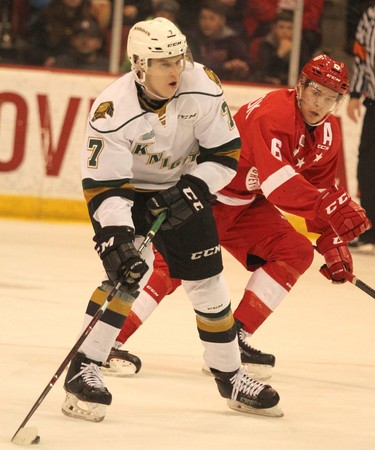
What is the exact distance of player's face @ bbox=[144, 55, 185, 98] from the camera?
11.7 ft

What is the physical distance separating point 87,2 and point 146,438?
198 inches

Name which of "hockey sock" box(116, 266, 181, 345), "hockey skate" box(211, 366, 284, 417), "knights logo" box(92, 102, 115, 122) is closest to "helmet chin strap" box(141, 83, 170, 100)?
"knights logo" box(92, 102, 115, 122)

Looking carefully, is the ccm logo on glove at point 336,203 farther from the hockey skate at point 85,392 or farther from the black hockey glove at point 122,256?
the hockey skate at point 85,392

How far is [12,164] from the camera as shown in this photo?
7.71m

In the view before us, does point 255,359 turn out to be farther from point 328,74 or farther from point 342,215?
point 328,74

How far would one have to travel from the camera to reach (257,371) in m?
4.36

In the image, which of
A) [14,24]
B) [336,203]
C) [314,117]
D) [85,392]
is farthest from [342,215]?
[14,24]

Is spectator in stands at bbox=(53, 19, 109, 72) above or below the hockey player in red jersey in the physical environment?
below

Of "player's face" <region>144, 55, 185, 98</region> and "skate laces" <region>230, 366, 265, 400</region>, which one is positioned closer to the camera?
"player's face" <region>144, 55, 185, 98</region>

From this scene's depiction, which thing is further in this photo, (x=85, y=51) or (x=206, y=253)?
(x=85, y=51)

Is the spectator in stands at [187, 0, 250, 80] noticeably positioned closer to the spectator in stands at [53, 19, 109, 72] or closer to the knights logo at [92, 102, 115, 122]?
the spectator in stands at [53, 19, 109, 72]

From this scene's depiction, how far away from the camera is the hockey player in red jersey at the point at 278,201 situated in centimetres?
428

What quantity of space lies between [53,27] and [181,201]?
4.75 meters

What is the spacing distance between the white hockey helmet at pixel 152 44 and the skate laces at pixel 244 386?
3.16 ft
